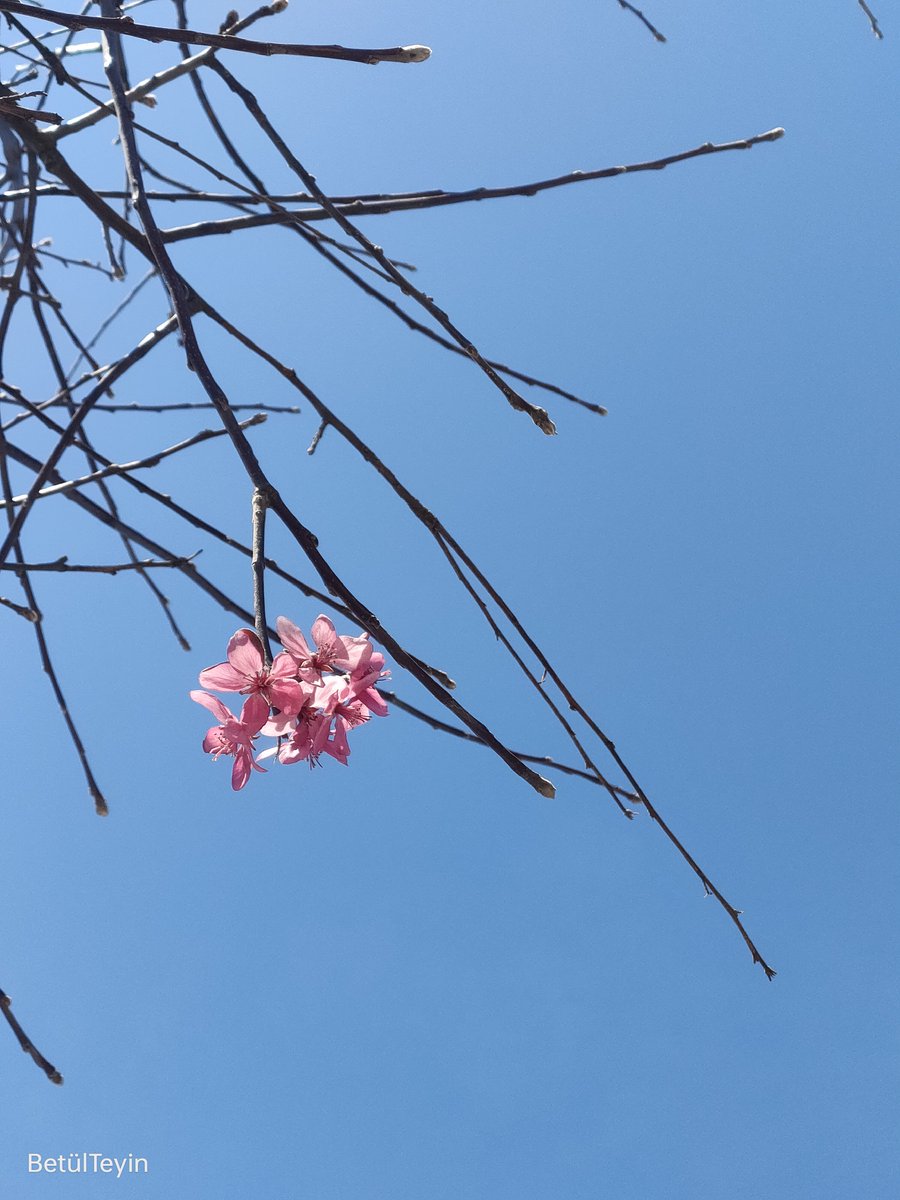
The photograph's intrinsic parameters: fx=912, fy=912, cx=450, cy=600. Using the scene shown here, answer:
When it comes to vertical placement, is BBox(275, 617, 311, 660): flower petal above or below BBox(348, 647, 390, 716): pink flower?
above

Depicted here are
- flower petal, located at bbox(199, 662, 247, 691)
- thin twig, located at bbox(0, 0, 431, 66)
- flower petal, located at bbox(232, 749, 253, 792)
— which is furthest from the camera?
flower petal, located at bbox(232, 749, 253, 792)

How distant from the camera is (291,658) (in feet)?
4.09

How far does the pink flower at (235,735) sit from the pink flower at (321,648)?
0.34 feet

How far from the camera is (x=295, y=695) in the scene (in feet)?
3.99

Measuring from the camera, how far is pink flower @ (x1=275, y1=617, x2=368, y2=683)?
1.31 metres

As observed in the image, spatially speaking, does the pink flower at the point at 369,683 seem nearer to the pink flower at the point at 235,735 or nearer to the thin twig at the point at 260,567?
the pink flower at the point at 235,735

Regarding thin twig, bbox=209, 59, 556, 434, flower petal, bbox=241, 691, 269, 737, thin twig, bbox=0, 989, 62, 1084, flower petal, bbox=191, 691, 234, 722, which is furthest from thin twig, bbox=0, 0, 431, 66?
thin twig, bbox=0, 989, 62, 1084

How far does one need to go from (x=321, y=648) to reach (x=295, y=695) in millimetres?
176

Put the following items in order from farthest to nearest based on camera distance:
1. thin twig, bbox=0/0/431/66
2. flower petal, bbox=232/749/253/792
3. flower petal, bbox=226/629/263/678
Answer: flower petal, bbox=232/749/253/792 < flower petal, bbox=226/629/263/678 < thin twig, bbox=0/0/431/66

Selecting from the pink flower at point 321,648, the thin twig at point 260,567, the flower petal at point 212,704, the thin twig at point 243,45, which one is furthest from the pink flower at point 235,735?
the thin twig at point 243,45

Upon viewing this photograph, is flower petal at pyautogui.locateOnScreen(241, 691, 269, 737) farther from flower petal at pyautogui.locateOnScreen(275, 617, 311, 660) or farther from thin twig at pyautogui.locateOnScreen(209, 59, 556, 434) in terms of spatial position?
thin twig at pyautogui.locateOnScreen(209, 59, 556, 434)

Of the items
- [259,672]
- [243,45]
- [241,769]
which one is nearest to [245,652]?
[259,672]

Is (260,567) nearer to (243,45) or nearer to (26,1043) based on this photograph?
(243,45)

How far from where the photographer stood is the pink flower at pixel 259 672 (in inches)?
46.2
